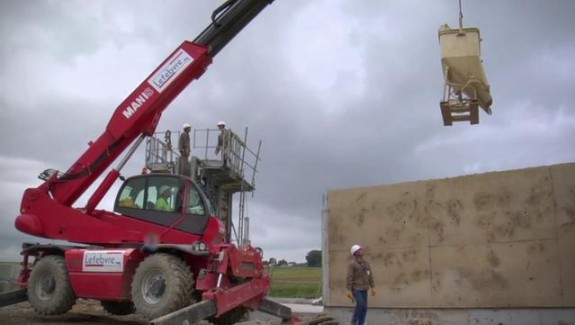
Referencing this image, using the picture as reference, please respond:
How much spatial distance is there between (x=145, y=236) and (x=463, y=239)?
6.19 meters

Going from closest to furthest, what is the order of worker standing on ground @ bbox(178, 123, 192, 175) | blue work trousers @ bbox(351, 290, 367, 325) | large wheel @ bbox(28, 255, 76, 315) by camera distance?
large wheel @ bbox(28, 255, 76, 315), blue work trousers @ bbox(351, 290, 367, 325), worker standing on ground @ bbox(178, 123, 192, 175)

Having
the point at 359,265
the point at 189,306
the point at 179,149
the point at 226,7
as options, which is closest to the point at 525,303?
the point at 359,265

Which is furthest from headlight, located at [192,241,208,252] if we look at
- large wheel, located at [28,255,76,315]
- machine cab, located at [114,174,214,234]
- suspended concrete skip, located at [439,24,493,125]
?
suspended concrete skip, located at [439,24,493,125]

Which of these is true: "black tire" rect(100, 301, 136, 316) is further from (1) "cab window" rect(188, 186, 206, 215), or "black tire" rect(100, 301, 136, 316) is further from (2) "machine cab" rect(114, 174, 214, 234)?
(1) "cab window" rect(188, 186, 206, 215)

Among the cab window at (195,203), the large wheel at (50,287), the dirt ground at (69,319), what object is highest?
the cab window at (195,203)

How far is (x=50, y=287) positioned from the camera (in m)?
11.4

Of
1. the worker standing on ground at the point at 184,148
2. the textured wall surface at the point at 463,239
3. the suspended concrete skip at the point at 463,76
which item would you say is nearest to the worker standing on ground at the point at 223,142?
the worker standing on ground at the point at 184,148

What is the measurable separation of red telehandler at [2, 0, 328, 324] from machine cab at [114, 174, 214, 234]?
2cm

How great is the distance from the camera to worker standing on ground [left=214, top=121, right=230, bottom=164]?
17172mm

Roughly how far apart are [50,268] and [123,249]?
6.36ft

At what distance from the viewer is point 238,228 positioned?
16.4m

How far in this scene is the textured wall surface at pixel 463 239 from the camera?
10922 mm

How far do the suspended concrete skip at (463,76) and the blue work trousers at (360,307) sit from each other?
147 inches

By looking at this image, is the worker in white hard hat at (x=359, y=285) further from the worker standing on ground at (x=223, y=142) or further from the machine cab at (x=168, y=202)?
the worker standing on ground at (x=223, y=142)
